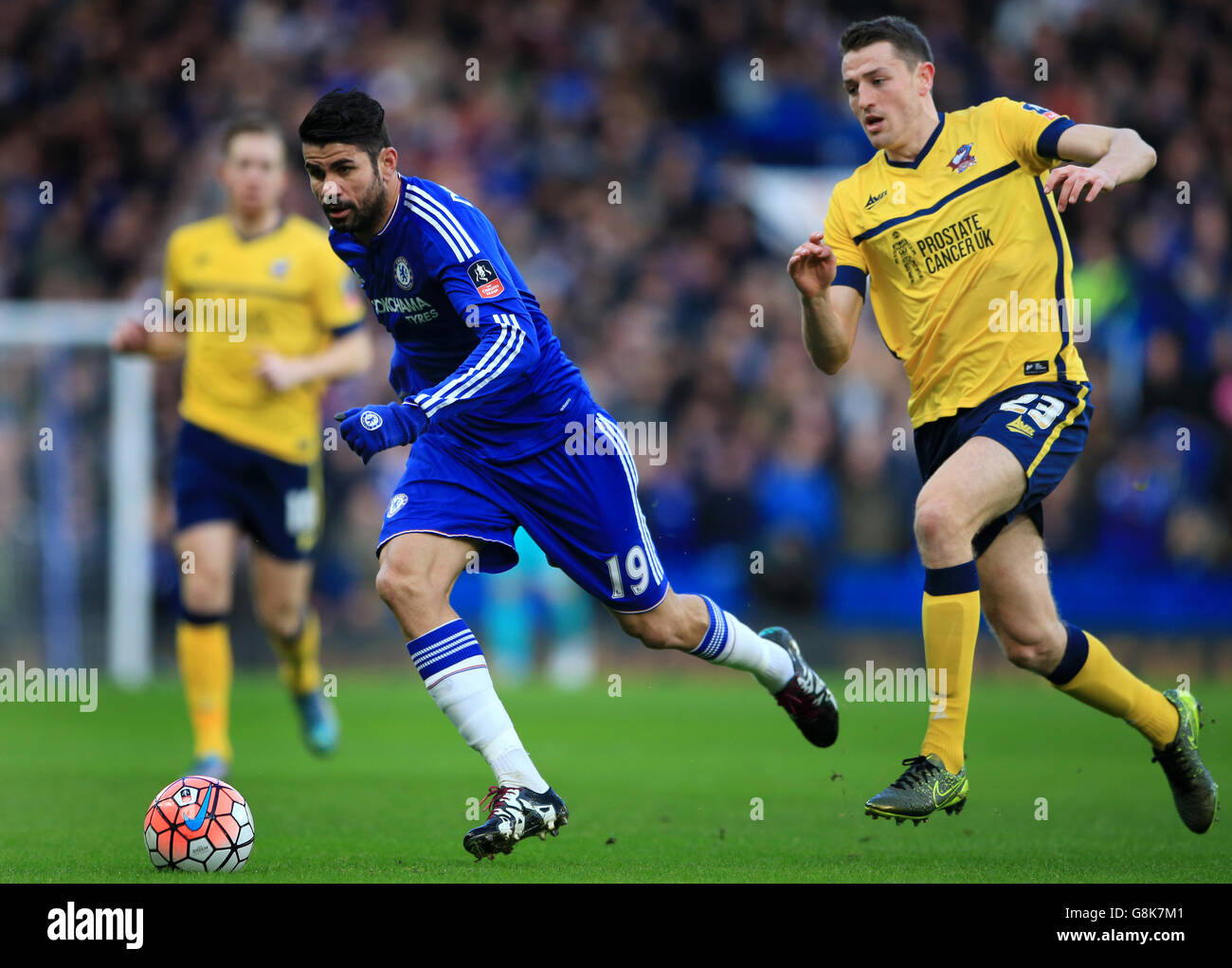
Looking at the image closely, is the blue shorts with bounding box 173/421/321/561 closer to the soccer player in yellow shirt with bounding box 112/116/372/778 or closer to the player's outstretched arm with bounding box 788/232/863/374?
the soccer player in yellow shirt with bounding box 112/116/372/778

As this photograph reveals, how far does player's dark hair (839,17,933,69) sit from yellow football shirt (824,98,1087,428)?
31 centimetres

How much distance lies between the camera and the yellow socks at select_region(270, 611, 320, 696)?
31.4 feet

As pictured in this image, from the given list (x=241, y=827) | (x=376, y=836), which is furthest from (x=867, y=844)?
(x=241, y=827)

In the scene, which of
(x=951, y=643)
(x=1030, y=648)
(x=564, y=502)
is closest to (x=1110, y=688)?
(x=1030, y=648)

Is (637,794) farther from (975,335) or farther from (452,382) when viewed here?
(452,382)

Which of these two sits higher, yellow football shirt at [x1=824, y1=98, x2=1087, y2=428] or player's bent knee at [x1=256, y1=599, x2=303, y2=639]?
yellow football shirt at [x1=824, y1=98, x2=1087, y2=428]

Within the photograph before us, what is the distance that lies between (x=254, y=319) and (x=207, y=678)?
2.05m

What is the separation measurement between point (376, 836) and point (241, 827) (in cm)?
94

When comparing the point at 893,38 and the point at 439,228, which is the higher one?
the point at 893,38

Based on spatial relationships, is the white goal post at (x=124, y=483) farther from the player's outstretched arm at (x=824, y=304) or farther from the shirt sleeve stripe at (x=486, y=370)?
the shirt sleeve stripe at (x=486, y=370)

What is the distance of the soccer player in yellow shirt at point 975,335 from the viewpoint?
6.07 metres

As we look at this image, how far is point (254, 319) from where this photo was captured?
9.23m

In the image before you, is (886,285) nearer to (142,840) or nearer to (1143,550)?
(142,840)

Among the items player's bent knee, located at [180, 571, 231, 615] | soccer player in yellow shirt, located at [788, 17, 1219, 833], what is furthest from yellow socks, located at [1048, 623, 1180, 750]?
player's bent knee, located at [180, 571, 231, 615]
